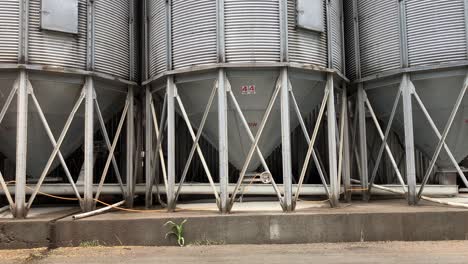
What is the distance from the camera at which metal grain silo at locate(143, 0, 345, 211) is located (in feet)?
41.0

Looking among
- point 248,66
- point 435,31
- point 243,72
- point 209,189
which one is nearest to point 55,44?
point 243,72

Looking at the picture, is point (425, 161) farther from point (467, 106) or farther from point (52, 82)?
point (52, 82)

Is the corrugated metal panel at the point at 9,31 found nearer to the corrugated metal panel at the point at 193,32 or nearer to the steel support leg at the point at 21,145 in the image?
the steel support leg at the point at 21,145

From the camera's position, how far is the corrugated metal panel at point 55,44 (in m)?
12.5

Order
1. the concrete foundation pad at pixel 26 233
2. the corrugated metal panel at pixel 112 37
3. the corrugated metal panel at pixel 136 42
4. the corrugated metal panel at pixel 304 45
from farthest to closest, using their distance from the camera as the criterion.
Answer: the corrugated metal panel at pixel 136 42
the corrugated metal panel at pixel 112 37
the corrugated metal panel at pixel 304 45
the concrete foundation pad at pixel 26 233

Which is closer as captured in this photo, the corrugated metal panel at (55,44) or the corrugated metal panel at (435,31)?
the corrugated metal panel at (55,44)

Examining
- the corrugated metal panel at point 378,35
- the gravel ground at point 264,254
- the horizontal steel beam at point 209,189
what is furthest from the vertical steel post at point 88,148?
the corrugated metal panel at point 378,35

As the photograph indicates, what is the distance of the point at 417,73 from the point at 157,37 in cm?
797

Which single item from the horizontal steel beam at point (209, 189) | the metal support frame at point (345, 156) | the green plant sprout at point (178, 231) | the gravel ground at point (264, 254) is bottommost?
the gravel ground at point (264, 254)

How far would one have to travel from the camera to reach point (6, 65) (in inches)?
479

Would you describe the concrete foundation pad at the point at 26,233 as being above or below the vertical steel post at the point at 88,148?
below

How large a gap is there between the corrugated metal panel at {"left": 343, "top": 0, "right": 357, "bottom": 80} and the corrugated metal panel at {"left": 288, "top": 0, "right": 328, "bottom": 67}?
2611mm

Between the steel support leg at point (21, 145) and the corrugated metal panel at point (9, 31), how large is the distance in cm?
57

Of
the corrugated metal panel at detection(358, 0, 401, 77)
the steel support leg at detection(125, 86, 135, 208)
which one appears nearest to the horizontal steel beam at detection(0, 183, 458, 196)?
the steel support leg at detection(125, 86, 135, 208)
